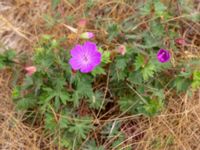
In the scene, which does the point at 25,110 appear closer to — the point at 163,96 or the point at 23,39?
the point at 23,39

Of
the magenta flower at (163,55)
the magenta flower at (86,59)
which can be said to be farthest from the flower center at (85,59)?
the magenta flower at (163,55)

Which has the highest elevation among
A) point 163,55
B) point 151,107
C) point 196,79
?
point 163,55

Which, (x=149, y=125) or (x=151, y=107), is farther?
(x=149, y=125)

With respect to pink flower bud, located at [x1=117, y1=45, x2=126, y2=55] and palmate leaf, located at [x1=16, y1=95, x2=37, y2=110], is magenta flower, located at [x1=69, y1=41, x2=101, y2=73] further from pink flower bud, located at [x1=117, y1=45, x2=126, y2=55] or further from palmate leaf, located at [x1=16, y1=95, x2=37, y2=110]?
palmate leaf, located at [x1=16, y1=95, x2=37, y2=110]

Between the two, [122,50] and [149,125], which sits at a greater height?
[122,50]

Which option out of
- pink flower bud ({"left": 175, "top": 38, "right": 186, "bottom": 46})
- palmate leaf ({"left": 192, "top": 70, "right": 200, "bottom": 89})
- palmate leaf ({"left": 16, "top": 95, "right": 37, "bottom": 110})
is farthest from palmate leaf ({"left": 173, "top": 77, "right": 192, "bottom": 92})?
palmate leaf ({"left": 16, "top": 95, "right": 37, "bottom": 110})

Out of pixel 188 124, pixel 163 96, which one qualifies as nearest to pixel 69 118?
pixel 163 96

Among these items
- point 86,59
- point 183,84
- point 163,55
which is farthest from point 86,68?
point 183,84

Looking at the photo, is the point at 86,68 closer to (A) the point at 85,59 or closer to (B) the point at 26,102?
(A) the point at 85,59
